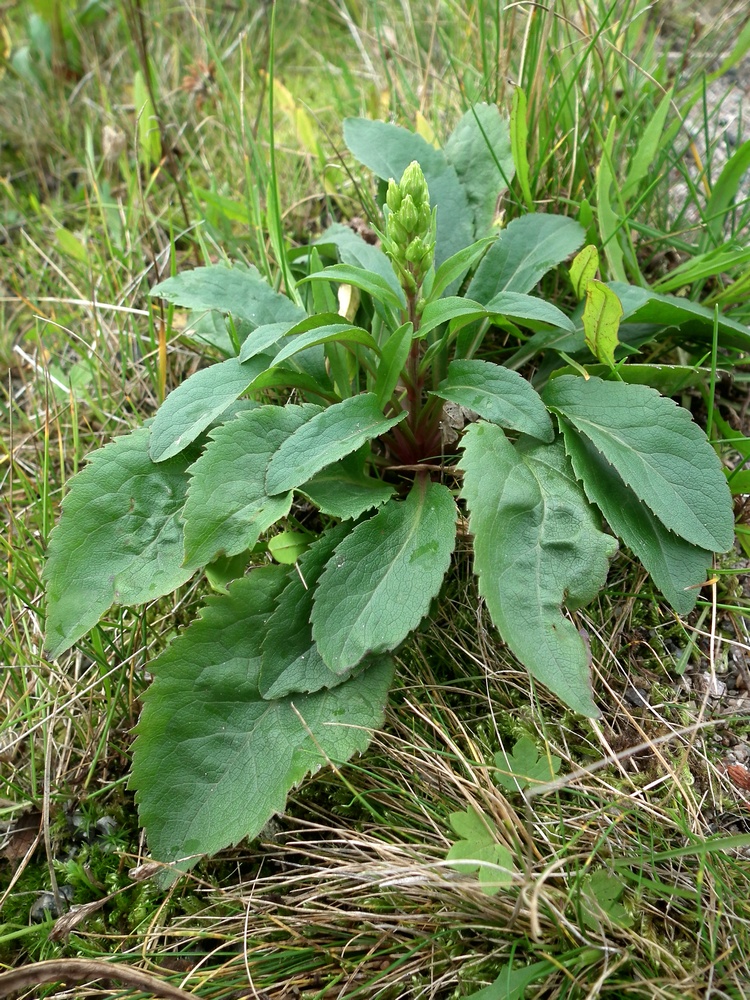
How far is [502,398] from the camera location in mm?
1558

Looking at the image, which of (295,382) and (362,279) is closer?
(362,279)

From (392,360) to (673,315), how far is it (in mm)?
711

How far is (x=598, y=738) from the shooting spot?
1417mm

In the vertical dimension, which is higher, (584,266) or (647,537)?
(584,266)

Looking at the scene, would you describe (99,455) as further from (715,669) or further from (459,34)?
(459,34)

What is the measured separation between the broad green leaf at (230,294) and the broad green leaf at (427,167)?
1.45ft

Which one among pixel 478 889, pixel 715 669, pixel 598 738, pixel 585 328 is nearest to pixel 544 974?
pixel 478 889

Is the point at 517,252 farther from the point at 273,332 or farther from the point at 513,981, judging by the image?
the point at 513,981

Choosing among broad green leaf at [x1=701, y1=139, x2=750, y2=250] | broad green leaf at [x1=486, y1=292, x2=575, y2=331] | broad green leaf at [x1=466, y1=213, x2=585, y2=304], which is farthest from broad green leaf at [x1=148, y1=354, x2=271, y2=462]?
broad green leaf at [x1=701, y1=139, x2=750, y2=250]

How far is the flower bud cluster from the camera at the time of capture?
58.7 inches

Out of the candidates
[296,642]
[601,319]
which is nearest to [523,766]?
[296,642]

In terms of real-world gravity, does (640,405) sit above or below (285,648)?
above

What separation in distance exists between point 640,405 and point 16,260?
2.38 meters

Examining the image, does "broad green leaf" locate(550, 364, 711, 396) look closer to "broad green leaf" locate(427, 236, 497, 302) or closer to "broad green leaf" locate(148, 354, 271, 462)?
"broad green leaf" locate(427, 236, 497, 302)
